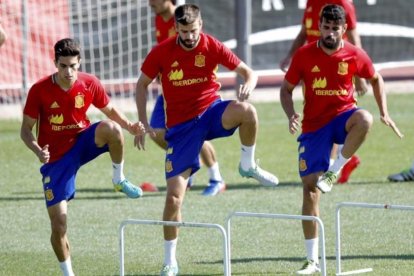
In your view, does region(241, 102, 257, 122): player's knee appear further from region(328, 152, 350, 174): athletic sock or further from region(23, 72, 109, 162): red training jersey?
region(23, 72, 109, 162): red training jersey

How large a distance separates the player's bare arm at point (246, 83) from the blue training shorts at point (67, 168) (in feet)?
4.39

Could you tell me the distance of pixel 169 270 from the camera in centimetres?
1071

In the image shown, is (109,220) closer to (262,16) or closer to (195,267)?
(195,267)

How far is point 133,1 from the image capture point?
23.4 meters

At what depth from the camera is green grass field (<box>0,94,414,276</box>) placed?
11492 mm

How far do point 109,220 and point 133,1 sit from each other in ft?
33.6

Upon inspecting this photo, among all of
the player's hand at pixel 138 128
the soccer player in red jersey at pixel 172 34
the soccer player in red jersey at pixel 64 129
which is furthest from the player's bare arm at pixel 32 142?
the soccer player in red jersey at pixel 172 34

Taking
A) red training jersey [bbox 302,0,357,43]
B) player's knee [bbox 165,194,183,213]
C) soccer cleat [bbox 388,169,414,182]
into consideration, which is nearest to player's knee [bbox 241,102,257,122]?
player's knee [bbox 165,194,183,213]

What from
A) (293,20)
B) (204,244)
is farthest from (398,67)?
(204,244)

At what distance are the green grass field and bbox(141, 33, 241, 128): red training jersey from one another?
1.49 m

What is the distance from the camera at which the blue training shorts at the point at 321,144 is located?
10.9 metres

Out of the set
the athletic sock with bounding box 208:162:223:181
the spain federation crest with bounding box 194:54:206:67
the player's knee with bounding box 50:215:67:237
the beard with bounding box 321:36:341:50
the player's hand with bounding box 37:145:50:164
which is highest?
the beard with bounding box 321:36:341:50

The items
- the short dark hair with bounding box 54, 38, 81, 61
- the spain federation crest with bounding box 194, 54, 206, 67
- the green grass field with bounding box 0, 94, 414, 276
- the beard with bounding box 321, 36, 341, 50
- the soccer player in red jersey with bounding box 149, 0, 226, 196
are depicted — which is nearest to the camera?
the short dark hair with bounding box 54, 38, 81, 61

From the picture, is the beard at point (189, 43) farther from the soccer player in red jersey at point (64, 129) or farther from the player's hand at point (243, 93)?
the soccer player in red jersey at point (64, 129)
